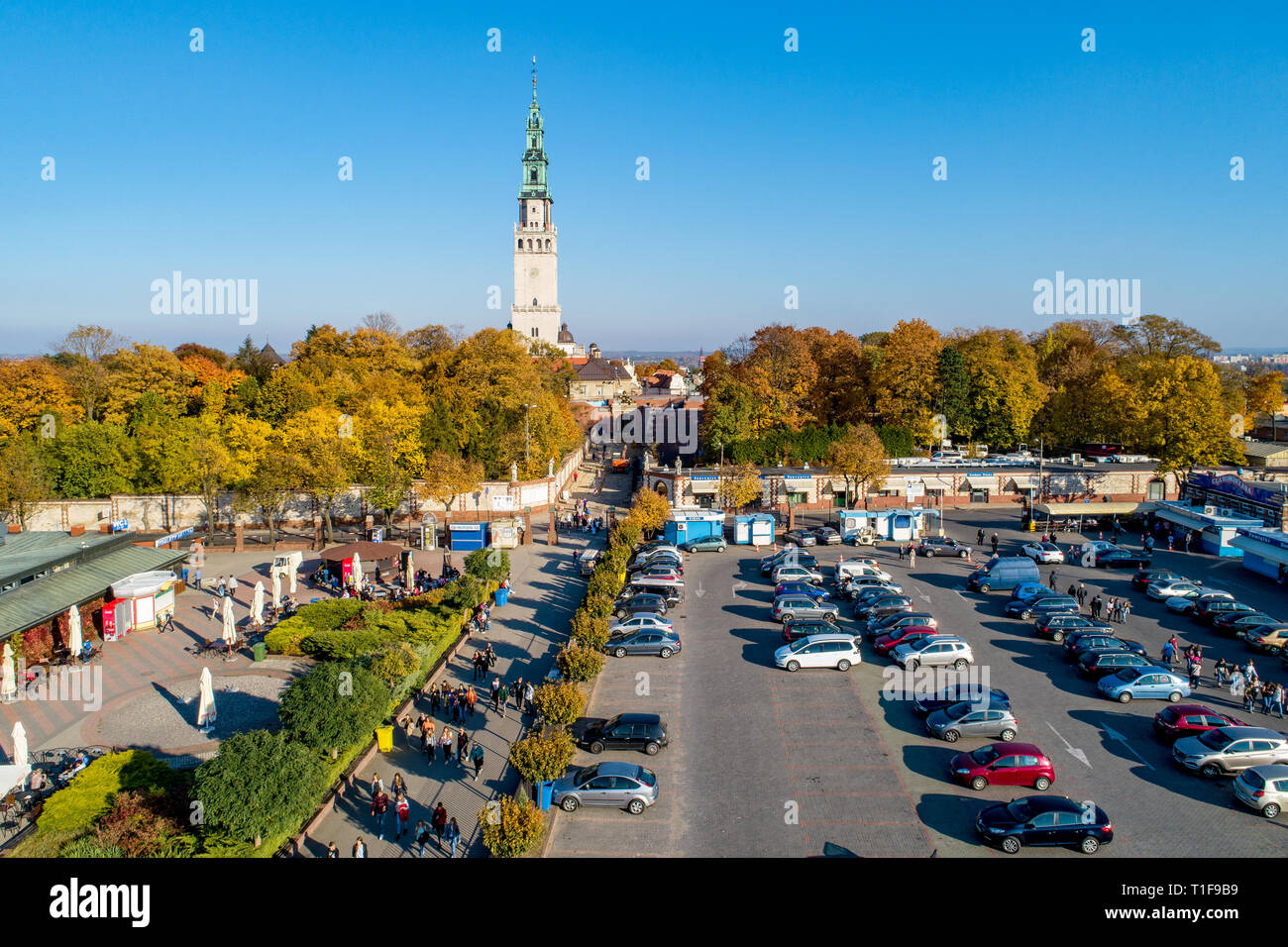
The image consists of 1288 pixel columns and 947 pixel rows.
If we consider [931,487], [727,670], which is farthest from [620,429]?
[727,670]

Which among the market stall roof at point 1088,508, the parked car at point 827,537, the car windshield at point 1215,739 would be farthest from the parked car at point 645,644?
the market stall roof at point 1088,508

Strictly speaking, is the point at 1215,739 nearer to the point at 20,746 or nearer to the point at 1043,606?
the point at 1043,606

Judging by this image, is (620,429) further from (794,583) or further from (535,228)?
(794,583)

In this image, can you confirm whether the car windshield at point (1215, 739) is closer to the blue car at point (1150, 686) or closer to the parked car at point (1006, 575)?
the blue car at point (1150, 686)

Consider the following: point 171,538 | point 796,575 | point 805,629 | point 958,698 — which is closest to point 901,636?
point 805,629

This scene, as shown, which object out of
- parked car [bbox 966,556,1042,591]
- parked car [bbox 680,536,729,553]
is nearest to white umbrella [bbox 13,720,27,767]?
parked car [bbox 680,536,729,553]

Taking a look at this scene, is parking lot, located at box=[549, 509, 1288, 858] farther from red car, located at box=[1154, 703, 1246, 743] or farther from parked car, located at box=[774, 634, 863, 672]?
red car, located at box=[1154, 703, 1246, 743]
